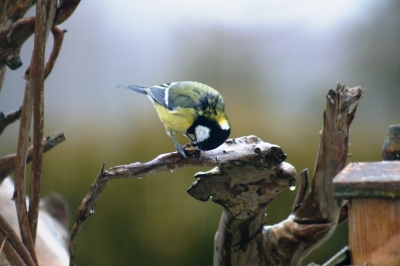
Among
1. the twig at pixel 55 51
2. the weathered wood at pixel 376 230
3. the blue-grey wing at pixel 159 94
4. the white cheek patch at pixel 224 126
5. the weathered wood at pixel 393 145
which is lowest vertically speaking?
the weathered wood at pixel 376 230

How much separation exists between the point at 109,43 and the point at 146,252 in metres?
1.04

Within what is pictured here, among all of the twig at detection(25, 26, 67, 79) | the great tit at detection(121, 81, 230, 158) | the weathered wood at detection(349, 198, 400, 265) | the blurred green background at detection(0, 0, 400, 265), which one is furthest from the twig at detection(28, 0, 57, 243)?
the blurred green background at detection(0, 0, 400, 265)

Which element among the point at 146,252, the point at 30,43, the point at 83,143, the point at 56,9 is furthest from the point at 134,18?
the point at 56,9

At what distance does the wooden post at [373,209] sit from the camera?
1.63ft

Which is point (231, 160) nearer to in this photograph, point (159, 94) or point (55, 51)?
point (55, 51)

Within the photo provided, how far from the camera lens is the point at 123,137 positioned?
7.43 feet

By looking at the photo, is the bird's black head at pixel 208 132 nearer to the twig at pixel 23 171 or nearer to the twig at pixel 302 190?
the twig at pixel 302 190

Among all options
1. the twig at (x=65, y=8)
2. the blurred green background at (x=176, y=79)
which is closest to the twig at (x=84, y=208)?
the twig at (x=65, y=8)

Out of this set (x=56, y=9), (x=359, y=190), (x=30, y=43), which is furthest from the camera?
(x=30, y=43)

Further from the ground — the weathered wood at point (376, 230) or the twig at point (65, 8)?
the twig at point (65, 8)

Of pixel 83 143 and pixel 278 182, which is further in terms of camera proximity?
pixel 83 143

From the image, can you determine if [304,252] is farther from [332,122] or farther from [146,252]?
[146,252]

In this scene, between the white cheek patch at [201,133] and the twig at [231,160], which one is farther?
the white cheek patch at [201,133]

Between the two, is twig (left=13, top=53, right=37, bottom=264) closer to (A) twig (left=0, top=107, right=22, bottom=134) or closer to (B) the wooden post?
(A) twig (left=0, top=107, right=22, bottom=134)
